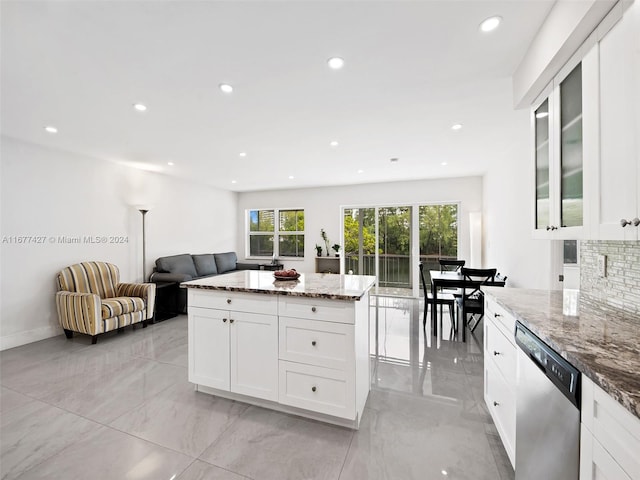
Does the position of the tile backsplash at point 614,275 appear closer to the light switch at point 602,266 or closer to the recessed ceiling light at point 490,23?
the light switch at point 602,266

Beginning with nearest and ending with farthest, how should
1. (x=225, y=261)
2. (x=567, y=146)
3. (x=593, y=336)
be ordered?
(x=593, y=336)
(x=567, y=146)
(x=225, y=261)

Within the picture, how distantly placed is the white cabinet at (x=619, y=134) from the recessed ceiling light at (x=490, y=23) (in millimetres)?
602

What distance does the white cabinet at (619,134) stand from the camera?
1020mm

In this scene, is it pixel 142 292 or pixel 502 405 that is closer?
pixel 502 405

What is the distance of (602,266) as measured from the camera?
1581 mm

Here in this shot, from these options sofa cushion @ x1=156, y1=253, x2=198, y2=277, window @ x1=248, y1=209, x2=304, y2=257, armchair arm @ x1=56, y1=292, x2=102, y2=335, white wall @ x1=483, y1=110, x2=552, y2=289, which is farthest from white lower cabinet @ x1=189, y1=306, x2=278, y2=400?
window @ x1=248, y1=209, x2=304, y2=257

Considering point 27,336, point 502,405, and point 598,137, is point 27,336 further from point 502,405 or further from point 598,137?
point 598,137

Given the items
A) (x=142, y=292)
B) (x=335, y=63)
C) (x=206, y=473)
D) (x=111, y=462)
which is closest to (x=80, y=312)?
(x=142, y=292)

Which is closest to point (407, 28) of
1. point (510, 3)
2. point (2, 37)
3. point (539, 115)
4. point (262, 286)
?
point (510, 3)

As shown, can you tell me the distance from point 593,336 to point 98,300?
4.53 meters

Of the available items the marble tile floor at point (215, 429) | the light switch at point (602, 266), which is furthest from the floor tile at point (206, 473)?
the light switch at point (602, 266)

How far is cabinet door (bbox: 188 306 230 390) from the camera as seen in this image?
2.20 m

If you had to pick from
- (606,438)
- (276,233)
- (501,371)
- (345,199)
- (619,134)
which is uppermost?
(345,199)

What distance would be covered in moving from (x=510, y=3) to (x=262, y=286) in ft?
7.67
